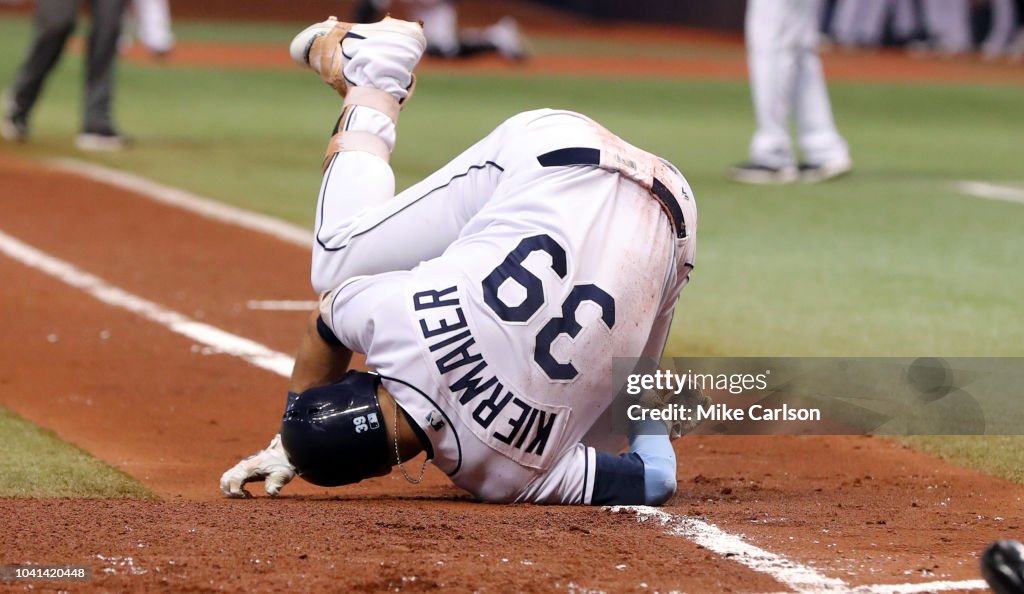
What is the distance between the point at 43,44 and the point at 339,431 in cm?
816

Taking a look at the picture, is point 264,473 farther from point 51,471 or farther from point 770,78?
point 770,78

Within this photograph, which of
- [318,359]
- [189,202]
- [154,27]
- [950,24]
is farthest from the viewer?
[950,24]

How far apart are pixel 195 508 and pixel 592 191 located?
3.92 ft

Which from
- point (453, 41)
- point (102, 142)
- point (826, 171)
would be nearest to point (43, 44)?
point (102, 142)

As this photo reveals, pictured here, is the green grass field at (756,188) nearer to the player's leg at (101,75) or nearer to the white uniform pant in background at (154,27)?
the player's leg at (101,75)

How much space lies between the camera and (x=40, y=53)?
1138cm

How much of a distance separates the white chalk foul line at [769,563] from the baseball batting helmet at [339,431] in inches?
25.7

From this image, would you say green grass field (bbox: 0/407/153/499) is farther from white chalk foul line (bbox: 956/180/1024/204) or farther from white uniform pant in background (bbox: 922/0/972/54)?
white uniform pant in background (bbox: 922/0/972/54)

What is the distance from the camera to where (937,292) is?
7.15 meters

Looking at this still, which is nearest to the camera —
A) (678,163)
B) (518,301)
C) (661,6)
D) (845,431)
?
(518,301)

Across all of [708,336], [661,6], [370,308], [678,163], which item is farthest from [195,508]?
[661,6]

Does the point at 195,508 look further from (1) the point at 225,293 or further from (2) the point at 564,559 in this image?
(1) the point at 225,293

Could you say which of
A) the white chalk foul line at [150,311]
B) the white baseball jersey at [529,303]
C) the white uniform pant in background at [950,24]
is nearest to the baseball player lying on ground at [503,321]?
the white baseball jersey at [529,303]

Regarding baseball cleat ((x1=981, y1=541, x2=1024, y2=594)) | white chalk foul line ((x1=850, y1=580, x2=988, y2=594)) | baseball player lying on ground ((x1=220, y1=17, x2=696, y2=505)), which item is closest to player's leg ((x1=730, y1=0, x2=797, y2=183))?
baseball player lying on ground ((x1=220, y1=17, x2=696, y2=505))
